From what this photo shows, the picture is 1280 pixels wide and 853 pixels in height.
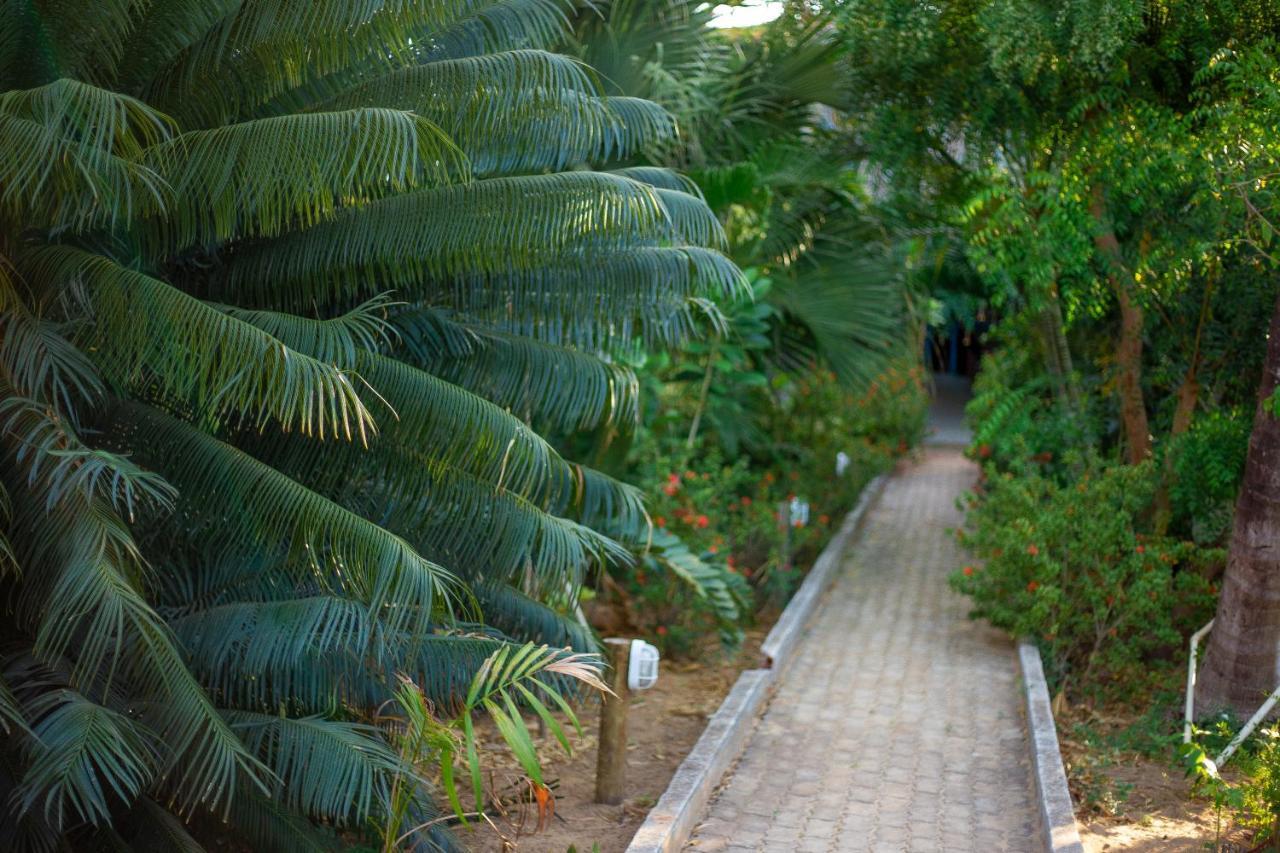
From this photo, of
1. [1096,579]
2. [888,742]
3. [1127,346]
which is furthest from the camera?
[1127,346]

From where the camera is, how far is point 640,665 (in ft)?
21.4

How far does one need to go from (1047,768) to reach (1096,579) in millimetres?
2447

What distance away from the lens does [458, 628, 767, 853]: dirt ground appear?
20.3 feet

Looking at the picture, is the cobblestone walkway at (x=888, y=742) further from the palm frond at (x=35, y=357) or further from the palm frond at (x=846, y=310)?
the palm frond at (x=35, y=357)

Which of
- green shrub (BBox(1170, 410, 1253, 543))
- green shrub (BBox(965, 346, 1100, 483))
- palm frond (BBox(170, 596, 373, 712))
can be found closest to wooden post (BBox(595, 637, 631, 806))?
palm frond (BBox(170, 596, 373, 712))

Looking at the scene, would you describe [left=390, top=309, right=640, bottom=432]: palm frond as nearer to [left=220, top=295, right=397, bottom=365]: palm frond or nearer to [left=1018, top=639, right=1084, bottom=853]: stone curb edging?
[left=220, top=295, right=397, bottom=365]: palm frond

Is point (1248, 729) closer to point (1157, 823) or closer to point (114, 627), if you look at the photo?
point (1157, 823)

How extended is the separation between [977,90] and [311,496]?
20.5 feet

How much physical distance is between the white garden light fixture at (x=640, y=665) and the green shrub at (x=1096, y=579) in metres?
3.24

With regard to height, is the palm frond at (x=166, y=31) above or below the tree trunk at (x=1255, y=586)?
above

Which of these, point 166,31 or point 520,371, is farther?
point 520,371

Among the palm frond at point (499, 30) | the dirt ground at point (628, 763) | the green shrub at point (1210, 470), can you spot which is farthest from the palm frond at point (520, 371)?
the green shrub at point (1210, 470)

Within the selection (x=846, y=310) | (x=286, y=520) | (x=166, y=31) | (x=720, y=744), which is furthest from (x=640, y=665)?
(x=846, y=310)

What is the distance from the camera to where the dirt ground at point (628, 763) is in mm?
6176
